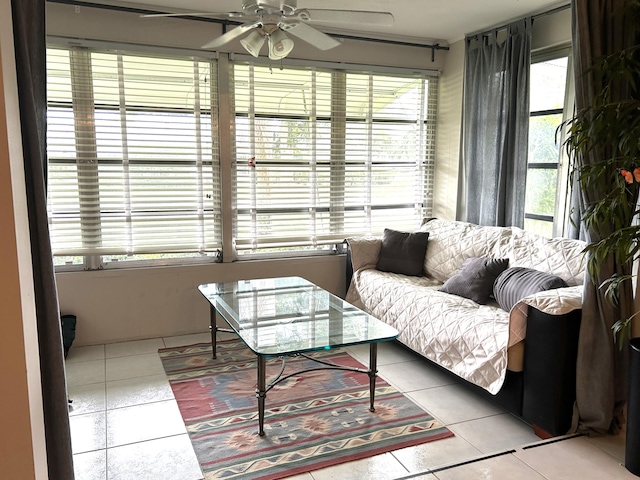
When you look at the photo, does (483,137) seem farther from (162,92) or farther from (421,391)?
(162,92)

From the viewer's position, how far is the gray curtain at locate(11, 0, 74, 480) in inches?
55.1

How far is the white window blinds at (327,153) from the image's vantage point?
4191mm

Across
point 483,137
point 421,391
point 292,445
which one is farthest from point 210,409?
point 483,137

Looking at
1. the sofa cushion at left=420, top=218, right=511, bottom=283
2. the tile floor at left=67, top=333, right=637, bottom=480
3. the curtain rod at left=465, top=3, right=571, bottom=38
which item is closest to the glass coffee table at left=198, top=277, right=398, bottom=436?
the tile floor at left=67, top=333, right=637, bottom=480

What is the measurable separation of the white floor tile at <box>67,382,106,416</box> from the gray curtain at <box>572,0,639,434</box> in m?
2.56

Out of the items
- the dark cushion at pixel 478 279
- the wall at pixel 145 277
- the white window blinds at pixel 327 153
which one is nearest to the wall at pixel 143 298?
the wall at pixel 145 277

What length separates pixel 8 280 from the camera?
120 cm

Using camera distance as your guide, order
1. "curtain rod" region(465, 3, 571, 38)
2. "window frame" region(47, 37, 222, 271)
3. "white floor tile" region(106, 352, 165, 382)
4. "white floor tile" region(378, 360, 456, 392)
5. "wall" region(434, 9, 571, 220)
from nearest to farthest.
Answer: "white floor tile" region(378, 360, 456, 392) < "white floor tile" region(106, 352, 165, 382) < "curtain rod" region(465, 3, 571, 38) < "window frame" region(47, 37, 222, 271) < "wall" region(434, 9, 571, 220)

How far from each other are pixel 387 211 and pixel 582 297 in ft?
7.82

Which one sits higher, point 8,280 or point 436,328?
point 8,280

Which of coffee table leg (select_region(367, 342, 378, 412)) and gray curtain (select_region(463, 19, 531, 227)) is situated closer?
coffee table leg (select_region(367, 342, 378, 412))

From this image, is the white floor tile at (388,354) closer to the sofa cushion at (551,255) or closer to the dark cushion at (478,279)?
the dark cushion at (478,279)

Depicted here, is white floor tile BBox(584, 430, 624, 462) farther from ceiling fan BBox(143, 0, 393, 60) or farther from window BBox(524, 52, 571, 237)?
ceiling fan BBox(143, 0, 393, 60)

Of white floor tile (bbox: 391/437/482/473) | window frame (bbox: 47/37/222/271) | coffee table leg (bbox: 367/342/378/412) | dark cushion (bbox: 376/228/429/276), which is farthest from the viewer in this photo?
dark cushion (bbox: 376/228/429/276)
